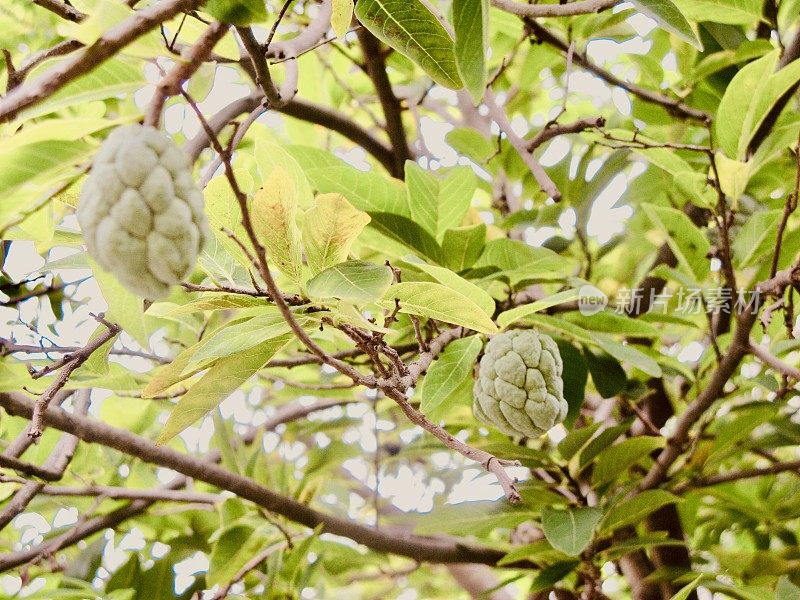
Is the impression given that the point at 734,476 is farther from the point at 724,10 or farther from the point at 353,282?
the point at 353,282

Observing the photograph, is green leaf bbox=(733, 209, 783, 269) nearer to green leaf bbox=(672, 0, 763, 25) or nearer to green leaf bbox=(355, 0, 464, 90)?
green leaf bbox=(672, 0, 763, 25)

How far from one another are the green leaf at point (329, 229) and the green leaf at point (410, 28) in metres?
0.17

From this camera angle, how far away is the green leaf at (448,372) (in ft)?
3.42

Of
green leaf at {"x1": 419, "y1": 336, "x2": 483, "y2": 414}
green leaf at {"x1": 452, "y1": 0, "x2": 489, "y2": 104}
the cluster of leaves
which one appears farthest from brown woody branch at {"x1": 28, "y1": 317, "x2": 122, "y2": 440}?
green leaf at {"x1": 452, "y1": 0, "x2": 489, "y2": 104}

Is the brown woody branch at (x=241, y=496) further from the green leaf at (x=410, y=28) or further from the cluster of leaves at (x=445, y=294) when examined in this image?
the green leaf at (x=410, y=28)

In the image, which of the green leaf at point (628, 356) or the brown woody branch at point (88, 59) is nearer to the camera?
A: the brown woody branch at point (88, 59)

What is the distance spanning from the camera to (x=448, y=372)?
108cm

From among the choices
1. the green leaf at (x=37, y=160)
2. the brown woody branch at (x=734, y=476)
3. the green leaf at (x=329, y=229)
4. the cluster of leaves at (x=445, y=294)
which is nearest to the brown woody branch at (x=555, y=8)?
the cluster of leaves at (x=445, y=294)

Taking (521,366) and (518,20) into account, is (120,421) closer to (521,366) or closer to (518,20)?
(521,366)

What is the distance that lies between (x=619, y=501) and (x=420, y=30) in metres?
0.98

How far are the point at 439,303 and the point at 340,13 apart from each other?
13.6 inches

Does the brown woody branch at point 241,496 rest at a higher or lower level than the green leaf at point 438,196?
lower

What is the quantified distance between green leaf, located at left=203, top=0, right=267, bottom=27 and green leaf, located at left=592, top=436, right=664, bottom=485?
105cm

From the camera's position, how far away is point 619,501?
141cm
